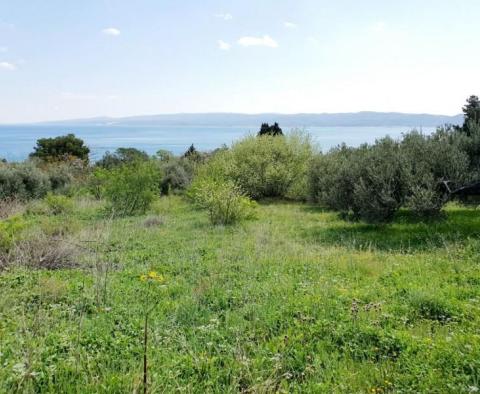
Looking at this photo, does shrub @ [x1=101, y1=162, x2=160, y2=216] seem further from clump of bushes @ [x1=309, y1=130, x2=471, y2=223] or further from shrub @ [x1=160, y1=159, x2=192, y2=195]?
clump of bushes @ [x1=309, y1=130, x2=471, y2=223]

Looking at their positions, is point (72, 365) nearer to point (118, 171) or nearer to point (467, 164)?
point (467, 164)

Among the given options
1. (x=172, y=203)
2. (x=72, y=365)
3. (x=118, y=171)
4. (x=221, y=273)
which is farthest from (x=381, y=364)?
(x=172, y=203)

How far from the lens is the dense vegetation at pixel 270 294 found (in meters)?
3.13

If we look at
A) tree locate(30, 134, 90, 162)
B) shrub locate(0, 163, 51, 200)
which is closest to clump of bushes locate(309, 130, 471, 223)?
shrub locate(0, 163, 51, 200)

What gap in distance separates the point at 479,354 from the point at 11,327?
411cm

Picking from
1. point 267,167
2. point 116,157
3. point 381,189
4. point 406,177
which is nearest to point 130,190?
point 267,167

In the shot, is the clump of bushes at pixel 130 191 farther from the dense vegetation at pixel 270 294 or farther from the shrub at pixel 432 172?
the shrub at pixel 432 172

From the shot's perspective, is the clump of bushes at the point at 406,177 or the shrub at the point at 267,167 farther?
the shrub at the point at 267,167

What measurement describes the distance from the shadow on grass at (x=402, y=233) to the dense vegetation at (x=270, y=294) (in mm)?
59

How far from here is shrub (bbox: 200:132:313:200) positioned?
18297 millimetres

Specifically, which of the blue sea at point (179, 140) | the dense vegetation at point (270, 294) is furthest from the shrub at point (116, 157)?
the dense vegetation at point (270, 294)

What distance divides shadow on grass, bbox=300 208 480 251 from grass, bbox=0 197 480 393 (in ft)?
1.15

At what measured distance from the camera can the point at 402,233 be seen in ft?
29.4

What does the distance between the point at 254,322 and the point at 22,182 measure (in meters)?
16.3
